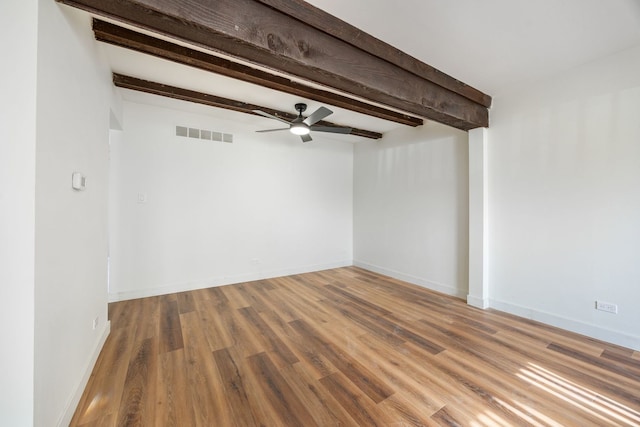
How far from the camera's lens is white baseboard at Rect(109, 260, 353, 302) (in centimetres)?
356

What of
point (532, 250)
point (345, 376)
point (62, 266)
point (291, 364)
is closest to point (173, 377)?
point (291, 364)

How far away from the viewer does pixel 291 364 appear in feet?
7.09

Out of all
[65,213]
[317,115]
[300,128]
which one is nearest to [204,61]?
[317,115]

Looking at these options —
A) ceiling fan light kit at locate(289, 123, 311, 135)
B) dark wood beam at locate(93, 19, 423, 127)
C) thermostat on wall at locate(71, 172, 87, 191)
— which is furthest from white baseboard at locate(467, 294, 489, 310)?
thermostat on wall at locate(71, 172, 87, 191)

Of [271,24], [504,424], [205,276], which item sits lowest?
[504,424]

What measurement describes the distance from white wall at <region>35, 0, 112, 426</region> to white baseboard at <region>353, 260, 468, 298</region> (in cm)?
423

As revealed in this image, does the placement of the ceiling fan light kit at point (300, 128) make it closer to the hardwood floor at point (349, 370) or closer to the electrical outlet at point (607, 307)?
the hardwood floor at point (349, 370)

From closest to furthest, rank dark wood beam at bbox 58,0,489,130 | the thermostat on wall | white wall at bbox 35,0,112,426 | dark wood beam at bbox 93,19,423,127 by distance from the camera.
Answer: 1. white wall at bbox 35,0,112,426
2. dark wood beam at bbox 58,0,489,130
3. the thermostat on wall
4. dark wood beam at bbox 93,19,423,127

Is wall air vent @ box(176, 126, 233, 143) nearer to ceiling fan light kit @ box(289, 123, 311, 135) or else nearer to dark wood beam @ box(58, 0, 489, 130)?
ceiling fan light kit @ box(289, 123, 311, 135)

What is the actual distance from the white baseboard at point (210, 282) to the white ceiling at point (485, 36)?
9.24ft

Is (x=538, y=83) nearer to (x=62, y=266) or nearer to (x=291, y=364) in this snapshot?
(x=291, y=364)

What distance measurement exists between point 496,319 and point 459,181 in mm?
1918

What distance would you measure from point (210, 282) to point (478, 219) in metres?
4.12

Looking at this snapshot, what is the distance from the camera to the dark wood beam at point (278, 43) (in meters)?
1.47
